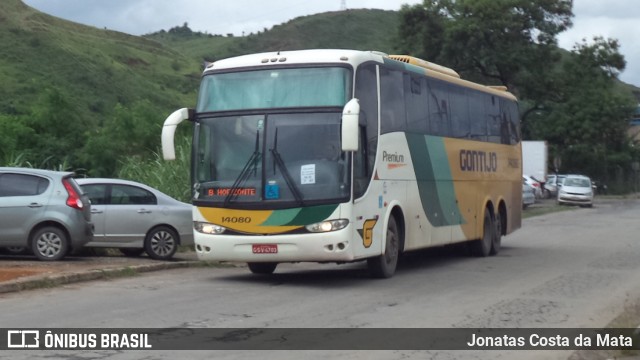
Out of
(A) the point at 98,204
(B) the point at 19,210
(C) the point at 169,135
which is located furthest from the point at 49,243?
(C) the point at 169,135

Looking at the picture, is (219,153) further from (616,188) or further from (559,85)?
(616,188)

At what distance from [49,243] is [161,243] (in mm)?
2563

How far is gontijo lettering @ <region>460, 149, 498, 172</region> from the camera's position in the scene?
20.8 metres

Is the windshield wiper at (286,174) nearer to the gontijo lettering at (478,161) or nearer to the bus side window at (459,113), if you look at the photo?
the bus side window at (459,113)

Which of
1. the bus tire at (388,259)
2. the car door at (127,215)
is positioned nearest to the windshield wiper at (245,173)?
the bus tire at (388,259)

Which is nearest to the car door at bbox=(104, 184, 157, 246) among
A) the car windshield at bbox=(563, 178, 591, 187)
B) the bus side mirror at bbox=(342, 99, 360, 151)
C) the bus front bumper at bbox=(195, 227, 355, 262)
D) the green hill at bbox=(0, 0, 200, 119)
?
the bus front bumper at bbox=(195, 227, 355, 262)

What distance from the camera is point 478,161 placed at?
21797 mm

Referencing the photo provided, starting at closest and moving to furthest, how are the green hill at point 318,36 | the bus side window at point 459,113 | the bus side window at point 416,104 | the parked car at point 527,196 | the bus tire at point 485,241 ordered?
1. the bus side window at point 416,104
2. the bus side window at point 459,113
3. the bus tire at point 485,241
4. the parked car at point 527,196
5. the green hill at point 318,36

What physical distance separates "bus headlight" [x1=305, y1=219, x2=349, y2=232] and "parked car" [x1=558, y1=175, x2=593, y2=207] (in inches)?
1502

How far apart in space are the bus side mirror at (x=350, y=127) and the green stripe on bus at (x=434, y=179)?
360cm

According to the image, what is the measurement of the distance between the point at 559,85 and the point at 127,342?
5365 cm

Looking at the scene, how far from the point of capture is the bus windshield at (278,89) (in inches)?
595

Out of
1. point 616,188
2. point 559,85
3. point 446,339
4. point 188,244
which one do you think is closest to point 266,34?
point 616,188

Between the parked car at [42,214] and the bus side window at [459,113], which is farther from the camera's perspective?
the bus side window at [459,113]
